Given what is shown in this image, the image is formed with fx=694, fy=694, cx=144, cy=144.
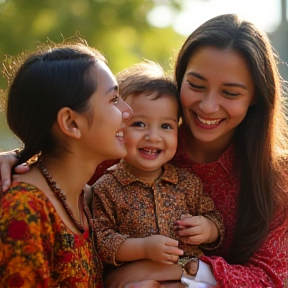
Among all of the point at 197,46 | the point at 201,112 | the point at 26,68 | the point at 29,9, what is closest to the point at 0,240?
the point at 26,68

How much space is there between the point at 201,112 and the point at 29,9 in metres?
6.80

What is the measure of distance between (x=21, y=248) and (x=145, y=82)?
899 millimetres

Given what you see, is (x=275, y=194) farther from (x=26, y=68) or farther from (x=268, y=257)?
(x=26, y=68)

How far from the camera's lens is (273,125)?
3.02 m

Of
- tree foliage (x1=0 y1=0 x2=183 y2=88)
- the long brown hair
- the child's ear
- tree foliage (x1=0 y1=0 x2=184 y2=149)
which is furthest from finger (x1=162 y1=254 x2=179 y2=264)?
tree foliage (x1=0 y1=0 x2=183 y2=88)

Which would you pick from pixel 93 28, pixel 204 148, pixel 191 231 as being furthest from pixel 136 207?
pixel 93 28

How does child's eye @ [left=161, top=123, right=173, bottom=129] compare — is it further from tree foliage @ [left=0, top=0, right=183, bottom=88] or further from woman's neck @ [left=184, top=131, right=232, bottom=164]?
tree foliage @ [left=0, top=0, right=183, bottom=88]

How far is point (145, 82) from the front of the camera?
2.74 metres

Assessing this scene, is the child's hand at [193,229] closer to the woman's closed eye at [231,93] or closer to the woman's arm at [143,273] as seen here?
the woman's arm at [143,273]

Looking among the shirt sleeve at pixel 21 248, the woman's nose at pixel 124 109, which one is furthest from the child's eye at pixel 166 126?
the shirt sleeve at pixel 21 248

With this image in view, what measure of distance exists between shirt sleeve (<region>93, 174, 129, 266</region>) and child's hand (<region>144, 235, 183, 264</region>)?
0.12m

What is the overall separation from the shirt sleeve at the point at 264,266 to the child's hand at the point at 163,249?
7.9 inches

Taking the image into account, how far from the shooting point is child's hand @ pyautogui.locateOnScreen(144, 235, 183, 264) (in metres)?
2.53

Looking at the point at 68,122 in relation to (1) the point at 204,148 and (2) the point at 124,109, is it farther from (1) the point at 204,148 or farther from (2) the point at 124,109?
(1) the point at 204,148
